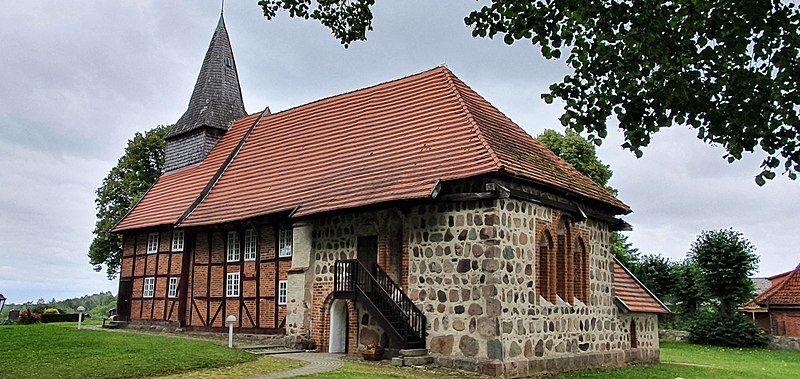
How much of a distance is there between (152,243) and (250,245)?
18.6 feet

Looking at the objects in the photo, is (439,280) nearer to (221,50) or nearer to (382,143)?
(382,143)

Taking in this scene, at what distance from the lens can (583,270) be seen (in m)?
17.2

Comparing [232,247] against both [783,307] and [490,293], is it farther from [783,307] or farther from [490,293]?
[783,307]

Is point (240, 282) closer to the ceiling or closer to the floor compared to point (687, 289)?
closer to the floor

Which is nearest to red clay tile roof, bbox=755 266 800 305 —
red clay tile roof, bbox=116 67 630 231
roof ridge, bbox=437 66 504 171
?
red clay tile roof, bbox=116 67 630 231

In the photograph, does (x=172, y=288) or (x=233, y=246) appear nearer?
(x=233, y=246)

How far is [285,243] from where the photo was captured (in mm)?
19234

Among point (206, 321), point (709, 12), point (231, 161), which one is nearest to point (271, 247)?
point (206, 321)

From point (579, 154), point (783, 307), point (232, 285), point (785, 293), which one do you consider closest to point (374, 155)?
point (232, 285)

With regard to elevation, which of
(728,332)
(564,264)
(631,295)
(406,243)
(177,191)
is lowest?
(728,332)

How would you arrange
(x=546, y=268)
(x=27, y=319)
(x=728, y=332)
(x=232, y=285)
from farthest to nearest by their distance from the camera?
(x=728, y=332)
(x=27, y=319)
(x=232, y=285)
(x=546, y=268)

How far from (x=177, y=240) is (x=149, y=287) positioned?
2267 mm

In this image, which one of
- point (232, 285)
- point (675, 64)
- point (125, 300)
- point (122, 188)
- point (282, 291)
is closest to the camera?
point (675, 64)

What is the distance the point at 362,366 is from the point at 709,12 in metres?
9.33
